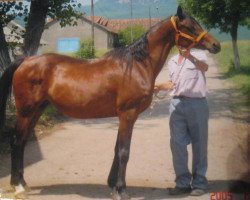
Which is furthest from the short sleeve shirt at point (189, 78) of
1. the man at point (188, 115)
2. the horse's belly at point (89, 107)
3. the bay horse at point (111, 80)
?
the horse's belly at point (89, 107)

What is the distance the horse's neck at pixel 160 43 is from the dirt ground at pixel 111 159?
3.14ft

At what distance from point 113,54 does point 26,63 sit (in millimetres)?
900

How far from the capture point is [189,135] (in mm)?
4711

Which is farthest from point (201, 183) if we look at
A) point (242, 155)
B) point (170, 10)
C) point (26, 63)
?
point (26, 63)

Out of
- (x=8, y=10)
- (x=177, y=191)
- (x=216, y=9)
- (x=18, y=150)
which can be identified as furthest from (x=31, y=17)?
(x=216, y=9)

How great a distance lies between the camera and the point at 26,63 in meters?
4.62

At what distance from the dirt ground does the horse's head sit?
1.12m

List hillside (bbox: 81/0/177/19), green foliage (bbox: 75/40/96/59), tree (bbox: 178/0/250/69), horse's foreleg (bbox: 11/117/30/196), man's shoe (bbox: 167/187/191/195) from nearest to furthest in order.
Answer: hillside (bbox: 81/0/177/19)
man's shoe (bbox: 167/187/191/195)
horse's foreleg (bbox: 11/117/30/196)
tree (bbox: 178/0/250/69)
green foliage (bbox: 75/40/96/59)

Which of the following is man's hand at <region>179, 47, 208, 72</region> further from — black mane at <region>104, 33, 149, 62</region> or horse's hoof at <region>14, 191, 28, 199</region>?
horse's hoof at <region>14, 191, 28, 199</region>

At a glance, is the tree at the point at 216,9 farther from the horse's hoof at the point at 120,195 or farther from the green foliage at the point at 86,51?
the horse's hoof at the point at 120,195

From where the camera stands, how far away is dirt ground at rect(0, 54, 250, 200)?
4.58 meters

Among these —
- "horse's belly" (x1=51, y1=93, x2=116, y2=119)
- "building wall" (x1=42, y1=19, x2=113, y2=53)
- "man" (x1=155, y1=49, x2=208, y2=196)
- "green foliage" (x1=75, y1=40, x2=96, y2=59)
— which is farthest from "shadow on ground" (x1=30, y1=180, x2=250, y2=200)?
"green foliage" (x1=75, y1=40, x2=96, y2=59)

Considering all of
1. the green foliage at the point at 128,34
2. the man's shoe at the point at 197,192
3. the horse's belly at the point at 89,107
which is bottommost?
the man's shoe at the point at 197,192

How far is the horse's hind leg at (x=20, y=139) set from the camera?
15.2ft
